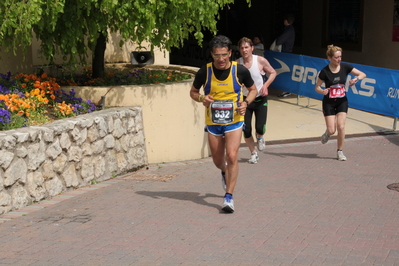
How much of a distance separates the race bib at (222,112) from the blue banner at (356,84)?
20.9ft

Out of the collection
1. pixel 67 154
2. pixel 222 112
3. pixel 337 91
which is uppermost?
pixel 222 112

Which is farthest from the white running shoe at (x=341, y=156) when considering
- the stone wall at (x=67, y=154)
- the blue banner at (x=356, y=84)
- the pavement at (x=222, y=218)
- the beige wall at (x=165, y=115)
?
the blue banner at (x=356, y=84)

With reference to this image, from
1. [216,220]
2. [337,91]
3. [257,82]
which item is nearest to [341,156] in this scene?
[337,91]

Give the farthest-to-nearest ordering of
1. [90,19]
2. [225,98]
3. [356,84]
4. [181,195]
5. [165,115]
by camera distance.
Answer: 1. [356,84]
2. [165,115]
3. [90,19]
4. [181,195]
5. [225,98]

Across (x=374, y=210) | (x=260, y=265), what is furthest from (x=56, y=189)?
(x=374, y=210)

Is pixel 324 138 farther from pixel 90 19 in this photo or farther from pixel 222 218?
pixel 90 19

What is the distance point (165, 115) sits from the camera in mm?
9477

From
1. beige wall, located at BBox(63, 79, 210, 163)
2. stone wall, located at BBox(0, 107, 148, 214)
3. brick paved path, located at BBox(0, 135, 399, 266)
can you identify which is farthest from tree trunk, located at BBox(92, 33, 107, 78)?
brick paved path, located at BBox(0, 135, 399, 266)

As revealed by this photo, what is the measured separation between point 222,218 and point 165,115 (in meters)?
2.99

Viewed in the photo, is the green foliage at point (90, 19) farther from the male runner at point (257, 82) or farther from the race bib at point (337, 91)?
the race bib at point (337, 91)

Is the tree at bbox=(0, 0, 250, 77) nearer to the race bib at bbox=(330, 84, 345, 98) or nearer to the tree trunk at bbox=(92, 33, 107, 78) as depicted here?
the tree trunk at bbox=(92, 33, 107, 78)

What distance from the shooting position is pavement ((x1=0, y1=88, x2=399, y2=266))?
5.73m

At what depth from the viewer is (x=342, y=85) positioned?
970 cm

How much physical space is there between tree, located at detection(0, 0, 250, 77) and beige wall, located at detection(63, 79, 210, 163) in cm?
68
